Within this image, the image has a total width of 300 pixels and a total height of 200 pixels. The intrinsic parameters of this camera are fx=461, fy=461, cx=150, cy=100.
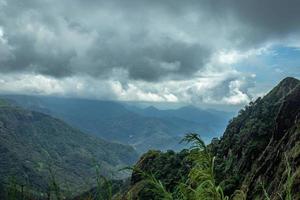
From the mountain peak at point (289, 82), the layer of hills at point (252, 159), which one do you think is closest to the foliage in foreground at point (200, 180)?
the layer of hills at point (252, 159)

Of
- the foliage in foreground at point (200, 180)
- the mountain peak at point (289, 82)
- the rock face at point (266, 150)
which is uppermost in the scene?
the mountain peak at point (289, 82)

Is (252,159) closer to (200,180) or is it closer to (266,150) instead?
(266,150)

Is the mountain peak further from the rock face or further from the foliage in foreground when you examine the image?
the foliage in foreground

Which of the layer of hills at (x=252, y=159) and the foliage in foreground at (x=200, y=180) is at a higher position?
the foliage in foreground at (x=200, y=180)

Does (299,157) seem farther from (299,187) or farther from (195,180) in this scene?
(195,180)

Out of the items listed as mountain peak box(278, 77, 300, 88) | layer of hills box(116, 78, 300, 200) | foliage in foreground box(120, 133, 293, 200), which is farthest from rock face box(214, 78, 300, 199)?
foliage in foreground box(120, 133, 293, 200)

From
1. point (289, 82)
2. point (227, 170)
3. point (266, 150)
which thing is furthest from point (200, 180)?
point (289, 82)

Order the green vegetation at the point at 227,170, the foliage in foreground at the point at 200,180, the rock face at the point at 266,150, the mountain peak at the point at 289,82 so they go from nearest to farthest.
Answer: the foliage in foreground at the point at 200,180, the green vegetation at the point at 227,170, the rock face at the point at 266,150, the mountain peak at the point at 289,82

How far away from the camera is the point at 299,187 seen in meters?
42.8

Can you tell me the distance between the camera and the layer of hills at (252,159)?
5.77 meters

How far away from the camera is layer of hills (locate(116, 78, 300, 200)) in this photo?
5.77 metres

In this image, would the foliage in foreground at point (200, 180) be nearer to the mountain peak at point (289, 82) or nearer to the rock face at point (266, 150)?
the rock face at point (266, 150)

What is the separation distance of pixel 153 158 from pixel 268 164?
228 ft

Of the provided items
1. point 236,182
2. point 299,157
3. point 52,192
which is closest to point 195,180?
point 52,192
